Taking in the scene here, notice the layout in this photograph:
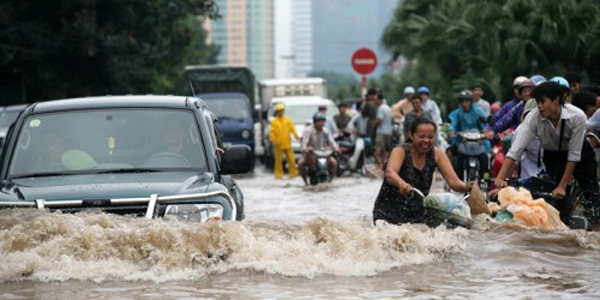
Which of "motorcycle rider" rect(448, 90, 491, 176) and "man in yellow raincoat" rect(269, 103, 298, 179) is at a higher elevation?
"motorcycle rider" rect(448, 90, 491, 176)

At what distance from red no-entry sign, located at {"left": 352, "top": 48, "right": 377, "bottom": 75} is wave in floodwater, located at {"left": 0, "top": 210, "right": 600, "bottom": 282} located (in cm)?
2347

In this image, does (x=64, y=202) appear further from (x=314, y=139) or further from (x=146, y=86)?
(x=146, y=86)

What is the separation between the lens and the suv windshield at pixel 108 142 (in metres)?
10.0

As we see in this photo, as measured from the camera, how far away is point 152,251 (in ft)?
30.6

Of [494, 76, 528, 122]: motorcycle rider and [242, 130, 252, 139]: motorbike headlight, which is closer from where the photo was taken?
[494, 76, 528, 122]: motorcycle rider

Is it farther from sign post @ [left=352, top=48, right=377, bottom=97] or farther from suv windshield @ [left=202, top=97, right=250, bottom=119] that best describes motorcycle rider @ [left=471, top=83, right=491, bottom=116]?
suv windshield @ [left=202, top=97, right=250, bottom=119]

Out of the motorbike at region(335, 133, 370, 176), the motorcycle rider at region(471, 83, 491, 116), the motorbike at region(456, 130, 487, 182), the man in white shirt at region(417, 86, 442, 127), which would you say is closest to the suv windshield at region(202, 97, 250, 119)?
the motorbike at region(335, 133, 370, 176)

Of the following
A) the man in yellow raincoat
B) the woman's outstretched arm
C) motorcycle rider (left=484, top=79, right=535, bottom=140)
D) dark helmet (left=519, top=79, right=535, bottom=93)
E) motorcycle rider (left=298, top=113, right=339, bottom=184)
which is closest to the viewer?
the woman's outstretched arm

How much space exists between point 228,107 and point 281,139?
5828mm

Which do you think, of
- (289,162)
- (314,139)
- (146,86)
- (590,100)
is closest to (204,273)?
(590,100)

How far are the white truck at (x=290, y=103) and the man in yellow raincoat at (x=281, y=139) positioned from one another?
1971mm

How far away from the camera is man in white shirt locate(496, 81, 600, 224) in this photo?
1161cm

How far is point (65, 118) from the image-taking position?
10430 mm

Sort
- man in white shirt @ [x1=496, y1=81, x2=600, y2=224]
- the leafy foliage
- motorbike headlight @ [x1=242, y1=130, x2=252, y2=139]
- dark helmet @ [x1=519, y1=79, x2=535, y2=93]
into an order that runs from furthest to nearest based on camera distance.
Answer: motorbike headlight @ [x1=242, y1=130, x2=252, y2=139]
the leafy foliage
dark helmet @ [x1=519, y1=79, x2=535, y2=93]
man in white shirt @ [x1=496, y1=81, x2=600, y2=224]
